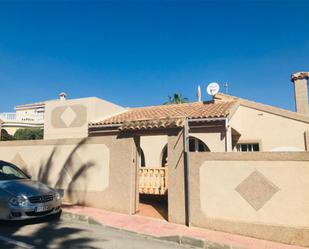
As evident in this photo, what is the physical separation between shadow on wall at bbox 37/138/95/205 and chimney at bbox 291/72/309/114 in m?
13.2

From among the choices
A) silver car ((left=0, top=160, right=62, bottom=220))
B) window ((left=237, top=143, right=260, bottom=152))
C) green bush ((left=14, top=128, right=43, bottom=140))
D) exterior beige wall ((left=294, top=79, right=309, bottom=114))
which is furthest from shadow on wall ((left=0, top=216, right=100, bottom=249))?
green bush ((left=14, top=128, right=43, bottom=140))

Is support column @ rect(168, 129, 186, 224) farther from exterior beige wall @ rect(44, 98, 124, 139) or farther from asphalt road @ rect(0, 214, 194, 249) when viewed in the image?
exterior beige wall @ rect(44, 98, 124, 139)

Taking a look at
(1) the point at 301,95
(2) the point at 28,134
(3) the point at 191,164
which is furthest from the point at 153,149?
(2) the point at 28,134

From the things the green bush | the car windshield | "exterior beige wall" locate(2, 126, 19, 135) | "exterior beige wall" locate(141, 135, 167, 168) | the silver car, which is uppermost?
"exterior beige wall" locate(2, 126, 19, 135)

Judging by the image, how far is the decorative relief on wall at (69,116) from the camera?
46.1ft

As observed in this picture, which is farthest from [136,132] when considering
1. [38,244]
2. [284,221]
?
[284,221]

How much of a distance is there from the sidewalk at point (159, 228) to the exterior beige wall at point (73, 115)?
211 inches

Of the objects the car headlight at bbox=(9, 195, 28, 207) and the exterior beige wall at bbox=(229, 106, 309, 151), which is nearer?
the car headlight at bbox=(9, 195, 28, 207)

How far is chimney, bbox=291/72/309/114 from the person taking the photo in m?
16.1

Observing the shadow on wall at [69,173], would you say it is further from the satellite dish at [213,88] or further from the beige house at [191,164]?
the satellite dish at [213,88]

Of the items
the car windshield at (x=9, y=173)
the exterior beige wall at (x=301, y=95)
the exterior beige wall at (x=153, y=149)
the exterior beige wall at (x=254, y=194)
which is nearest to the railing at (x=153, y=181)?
the exterior beige wall at (x=153, y=149)

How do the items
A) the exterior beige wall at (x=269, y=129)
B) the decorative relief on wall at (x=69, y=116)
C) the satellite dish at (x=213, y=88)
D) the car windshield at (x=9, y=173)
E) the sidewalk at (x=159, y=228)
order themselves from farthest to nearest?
the satellite dish at (x=213, y=88), the decorative relief on wall at (x=69, y=116), the exterior beige wall at (x=269, y=129), the car windshield at (x=9, y=173), the sidewalk at (x=159, y=228)

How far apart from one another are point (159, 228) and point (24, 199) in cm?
376

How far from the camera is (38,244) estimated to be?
575 cm
